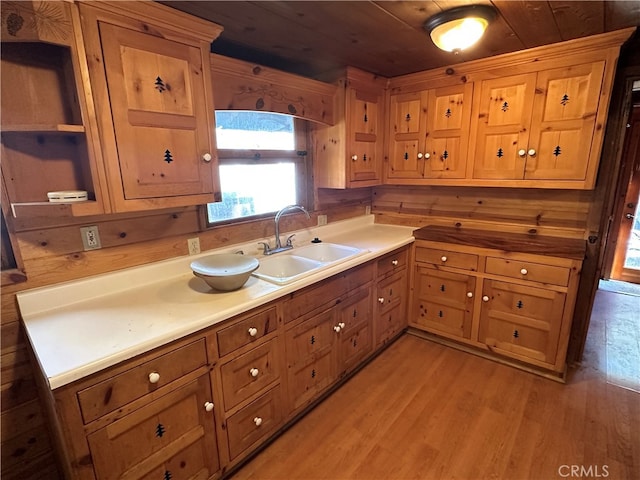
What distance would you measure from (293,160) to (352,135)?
49 cm

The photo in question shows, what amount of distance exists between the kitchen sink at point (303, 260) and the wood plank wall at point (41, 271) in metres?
0.62

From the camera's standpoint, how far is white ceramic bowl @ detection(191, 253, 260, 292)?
Answer: 1.54 meters

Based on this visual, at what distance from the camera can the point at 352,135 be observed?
2.46 meters

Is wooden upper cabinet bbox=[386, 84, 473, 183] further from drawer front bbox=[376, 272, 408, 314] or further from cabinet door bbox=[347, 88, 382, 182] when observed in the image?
drawer front bbox=[376, 272, 408, 314]

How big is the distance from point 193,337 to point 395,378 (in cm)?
157

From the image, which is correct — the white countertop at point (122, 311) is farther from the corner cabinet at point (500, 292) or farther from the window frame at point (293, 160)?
the corner cabinet at point (500, 292)

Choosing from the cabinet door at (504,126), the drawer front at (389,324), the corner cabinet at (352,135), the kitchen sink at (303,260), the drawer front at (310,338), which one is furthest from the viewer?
the drawer front at (389,324)

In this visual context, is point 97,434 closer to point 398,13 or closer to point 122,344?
point 122,344

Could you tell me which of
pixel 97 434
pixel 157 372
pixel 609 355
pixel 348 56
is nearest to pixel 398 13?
pixel 348 56

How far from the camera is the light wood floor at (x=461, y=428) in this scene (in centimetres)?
164

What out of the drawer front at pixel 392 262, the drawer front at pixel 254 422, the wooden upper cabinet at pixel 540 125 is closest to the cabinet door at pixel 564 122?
the wooden upper cabinet at pixel 540 125

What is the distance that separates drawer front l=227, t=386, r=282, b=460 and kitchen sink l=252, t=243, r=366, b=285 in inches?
26.3

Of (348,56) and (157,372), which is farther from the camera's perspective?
(348,56)

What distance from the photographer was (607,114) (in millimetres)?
1997
